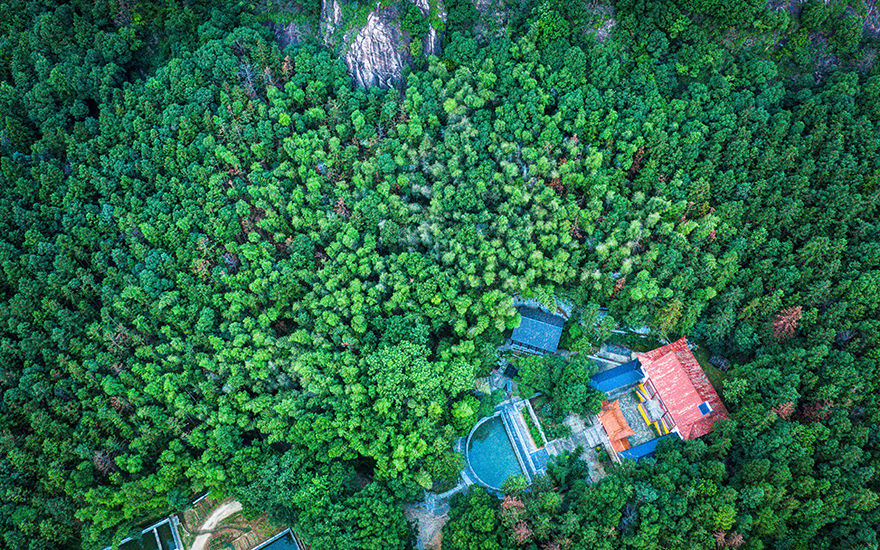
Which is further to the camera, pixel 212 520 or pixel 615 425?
pixel 212 520

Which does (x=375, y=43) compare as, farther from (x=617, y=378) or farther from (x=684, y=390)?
(x=684, y=390)

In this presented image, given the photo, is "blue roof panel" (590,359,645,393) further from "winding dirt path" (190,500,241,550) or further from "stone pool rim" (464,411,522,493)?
"winding dirt path" (190,500,241,550)

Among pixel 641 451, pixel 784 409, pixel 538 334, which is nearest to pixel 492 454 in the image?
pixel 538 334

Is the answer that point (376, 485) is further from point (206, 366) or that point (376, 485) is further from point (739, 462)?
point (739, 462)

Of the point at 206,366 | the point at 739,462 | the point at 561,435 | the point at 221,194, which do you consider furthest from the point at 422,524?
the point at 221,194

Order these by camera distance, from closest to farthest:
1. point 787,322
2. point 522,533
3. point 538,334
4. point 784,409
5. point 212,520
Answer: point 522,533 < point 784,409 < point 787,322 < point 212,520 < point 538,334

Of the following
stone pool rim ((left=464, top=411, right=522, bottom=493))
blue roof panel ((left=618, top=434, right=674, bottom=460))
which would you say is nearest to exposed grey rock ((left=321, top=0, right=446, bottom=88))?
stone pool rim ((left=464, top=411, right=522, bottom=493))
